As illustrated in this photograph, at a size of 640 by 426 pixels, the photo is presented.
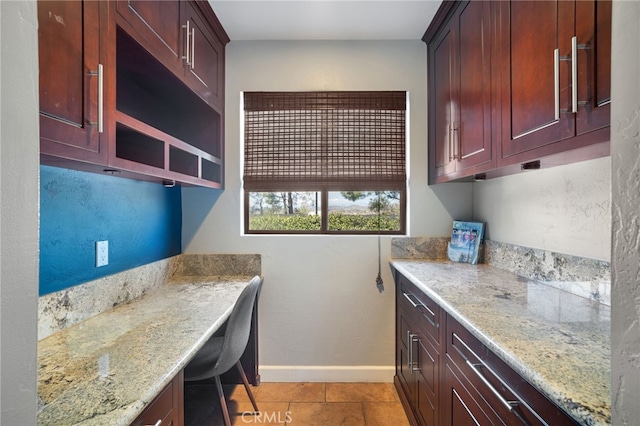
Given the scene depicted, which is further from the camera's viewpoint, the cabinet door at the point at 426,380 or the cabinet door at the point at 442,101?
the cabinet door at the point at 442,101

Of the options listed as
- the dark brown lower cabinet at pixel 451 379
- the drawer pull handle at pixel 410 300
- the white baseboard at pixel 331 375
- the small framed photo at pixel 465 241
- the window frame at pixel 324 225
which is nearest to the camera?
the dark brown lower cabinet at pixel 451 379

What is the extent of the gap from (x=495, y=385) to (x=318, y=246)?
1.45 m

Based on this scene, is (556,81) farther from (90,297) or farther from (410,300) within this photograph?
(90,297)

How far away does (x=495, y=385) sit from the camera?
878 millimetres

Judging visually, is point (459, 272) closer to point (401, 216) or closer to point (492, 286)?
point (492, 286)

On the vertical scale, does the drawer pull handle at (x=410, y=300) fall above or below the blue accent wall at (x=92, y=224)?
below

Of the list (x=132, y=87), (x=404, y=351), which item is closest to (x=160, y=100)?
(x=132, y=87)

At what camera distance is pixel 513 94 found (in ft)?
3.96

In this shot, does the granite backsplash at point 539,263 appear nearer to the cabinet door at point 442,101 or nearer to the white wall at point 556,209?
the white wall at point 556,209

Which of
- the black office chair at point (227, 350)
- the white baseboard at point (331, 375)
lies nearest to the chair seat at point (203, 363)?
the black office chair at point (227, 350)

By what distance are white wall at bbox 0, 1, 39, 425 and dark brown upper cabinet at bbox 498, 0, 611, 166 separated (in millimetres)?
1268

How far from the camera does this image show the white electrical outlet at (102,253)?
136 cm

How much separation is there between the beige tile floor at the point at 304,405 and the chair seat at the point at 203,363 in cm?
57

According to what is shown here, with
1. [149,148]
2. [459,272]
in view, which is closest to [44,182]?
[149,148]
